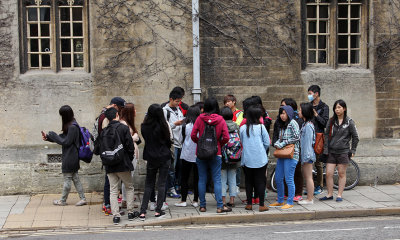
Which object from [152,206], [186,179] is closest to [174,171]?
[186,179]

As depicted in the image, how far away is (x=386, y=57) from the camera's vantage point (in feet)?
40.1

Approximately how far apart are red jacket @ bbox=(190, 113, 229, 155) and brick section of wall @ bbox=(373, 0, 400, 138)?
177 inches

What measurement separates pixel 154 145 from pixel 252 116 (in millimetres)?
1712

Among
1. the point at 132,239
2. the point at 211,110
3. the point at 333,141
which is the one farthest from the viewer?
the point at 333,141

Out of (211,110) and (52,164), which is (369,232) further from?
(52,164)

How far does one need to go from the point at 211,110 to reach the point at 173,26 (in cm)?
287

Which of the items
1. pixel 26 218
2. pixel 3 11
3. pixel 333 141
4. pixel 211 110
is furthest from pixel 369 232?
pixel 3 11

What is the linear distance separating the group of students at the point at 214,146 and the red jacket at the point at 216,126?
0.6 inches

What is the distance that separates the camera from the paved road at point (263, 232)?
8.17 metres

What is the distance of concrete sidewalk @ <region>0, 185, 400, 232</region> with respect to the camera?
910cm

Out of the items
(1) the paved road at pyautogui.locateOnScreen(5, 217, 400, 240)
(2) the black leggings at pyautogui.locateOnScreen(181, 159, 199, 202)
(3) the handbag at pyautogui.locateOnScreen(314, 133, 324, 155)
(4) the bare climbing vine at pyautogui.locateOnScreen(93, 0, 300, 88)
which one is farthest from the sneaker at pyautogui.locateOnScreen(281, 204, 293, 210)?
(4) the bare climbing vine at pyautogui.locateOnScreen(93, 0, 300, 88)

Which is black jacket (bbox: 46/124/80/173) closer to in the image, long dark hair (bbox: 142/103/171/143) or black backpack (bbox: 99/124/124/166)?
black backpack (bbox: 99/124/124/166)

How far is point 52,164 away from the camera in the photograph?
37.3ft

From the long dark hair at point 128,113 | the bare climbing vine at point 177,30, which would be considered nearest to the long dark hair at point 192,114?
the long dark hair at point 128,113
